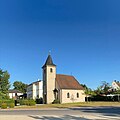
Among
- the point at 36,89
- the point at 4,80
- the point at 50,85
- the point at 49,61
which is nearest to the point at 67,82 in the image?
the point at 50,85

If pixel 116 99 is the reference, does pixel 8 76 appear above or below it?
above

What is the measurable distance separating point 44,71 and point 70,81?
718 cm

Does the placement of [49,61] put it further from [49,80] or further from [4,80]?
[4,80]

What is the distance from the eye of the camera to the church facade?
54.6 metres

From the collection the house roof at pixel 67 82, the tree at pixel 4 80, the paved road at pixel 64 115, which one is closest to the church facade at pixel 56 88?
the house roof at pixel 67 82

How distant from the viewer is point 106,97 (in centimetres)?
6303

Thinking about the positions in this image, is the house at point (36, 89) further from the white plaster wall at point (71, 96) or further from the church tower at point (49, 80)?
the church tower at point (49, 80)

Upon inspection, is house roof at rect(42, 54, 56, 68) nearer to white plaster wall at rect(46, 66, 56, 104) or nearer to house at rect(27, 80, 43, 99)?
white plaster wall at rect(46, 66, 56, 104)

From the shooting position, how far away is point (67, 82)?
57.9 m

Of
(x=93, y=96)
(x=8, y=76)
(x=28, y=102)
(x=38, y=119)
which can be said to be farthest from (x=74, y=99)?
(x=38, y=119)

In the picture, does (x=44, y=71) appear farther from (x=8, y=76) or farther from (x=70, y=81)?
(x=8, y=76)

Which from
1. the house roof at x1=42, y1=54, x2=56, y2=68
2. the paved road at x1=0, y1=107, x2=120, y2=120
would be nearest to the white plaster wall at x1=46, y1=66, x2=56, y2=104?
the house roof at x1=42, y1=54, x2=56, y2=68

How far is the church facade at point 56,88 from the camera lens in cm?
5459

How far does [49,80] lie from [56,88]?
245cm
